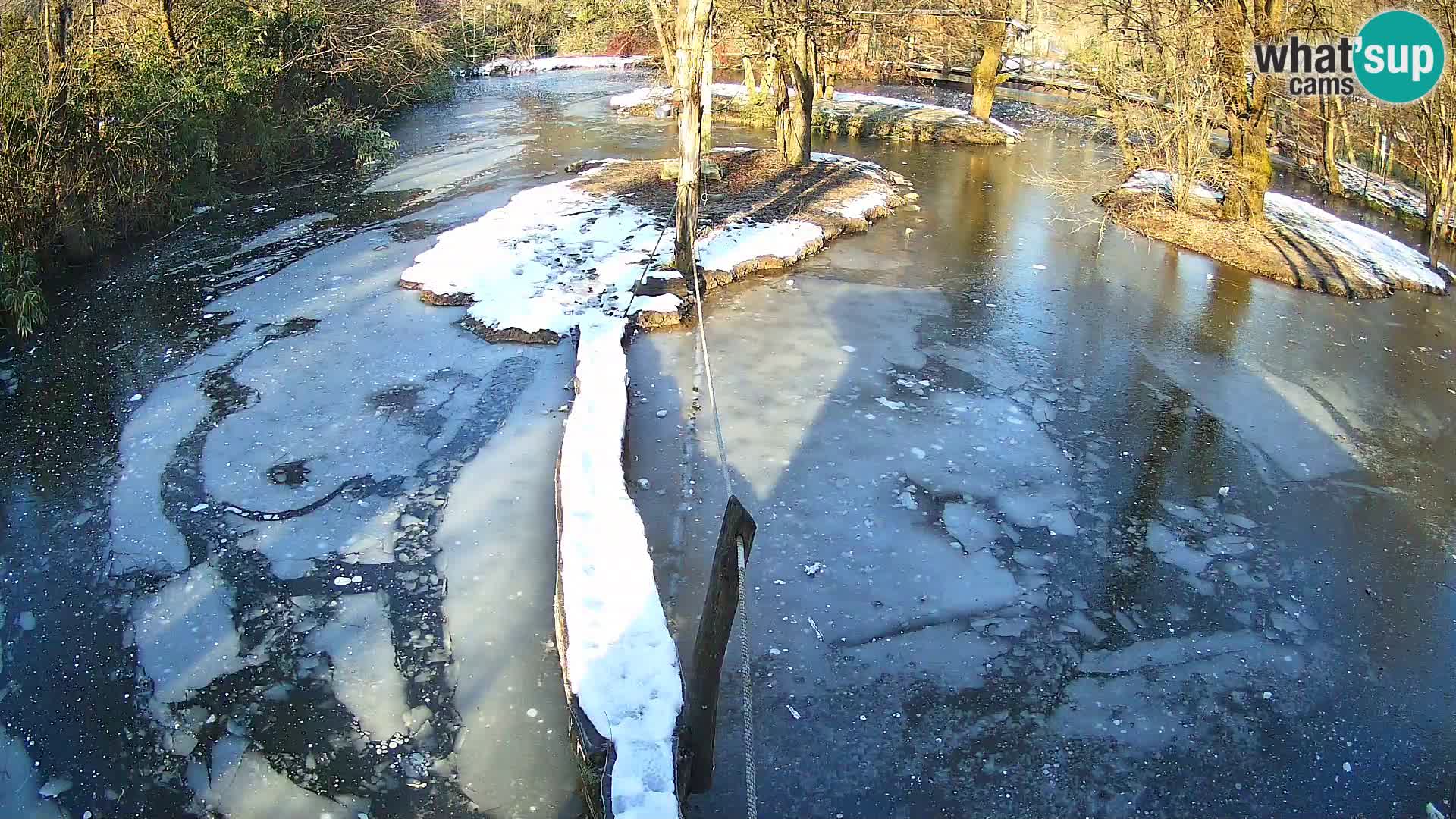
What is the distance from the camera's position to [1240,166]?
46.9ft

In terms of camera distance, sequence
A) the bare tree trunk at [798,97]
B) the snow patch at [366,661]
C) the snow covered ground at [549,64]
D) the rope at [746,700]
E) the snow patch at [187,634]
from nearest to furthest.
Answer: the rope at [746,700], the snow patch at [366,661], the snow patch at [187,634], the bare tree trunk at [798,97], the snow covered ground at [549,64]

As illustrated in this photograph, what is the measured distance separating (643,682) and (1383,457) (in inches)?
260

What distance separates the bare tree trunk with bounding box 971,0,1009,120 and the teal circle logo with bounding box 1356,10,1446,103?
9.65m

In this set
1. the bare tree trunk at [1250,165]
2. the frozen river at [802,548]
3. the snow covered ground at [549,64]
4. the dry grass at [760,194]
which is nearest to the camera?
the frozen river at [802,548]

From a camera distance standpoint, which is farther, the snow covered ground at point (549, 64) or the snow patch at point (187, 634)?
the snow covered ground at point (549, 64)

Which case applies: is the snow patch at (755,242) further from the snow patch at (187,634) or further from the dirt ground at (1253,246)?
the snow patch at (187,634)

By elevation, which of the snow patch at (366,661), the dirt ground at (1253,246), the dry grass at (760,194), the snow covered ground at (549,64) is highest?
the snow covered ground at (549,64)

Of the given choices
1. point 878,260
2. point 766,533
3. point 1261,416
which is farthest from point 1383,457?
point 878,260

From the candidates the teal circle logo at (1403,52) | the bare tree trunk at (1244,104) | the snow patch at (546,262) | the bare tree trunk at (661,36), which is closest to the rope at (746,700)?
the snow patch at (546,262)

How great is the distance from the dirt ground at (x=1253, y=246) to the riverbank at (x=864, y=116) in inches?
264

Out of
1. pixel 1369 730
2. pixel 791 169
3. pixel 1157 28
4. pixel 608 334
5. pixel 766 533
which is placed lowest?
pixel 1369 730

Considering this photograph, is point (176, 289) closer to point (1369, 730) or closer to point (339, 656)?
point (339, 656)

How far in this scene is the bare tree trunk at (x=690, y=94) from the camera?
10297mm

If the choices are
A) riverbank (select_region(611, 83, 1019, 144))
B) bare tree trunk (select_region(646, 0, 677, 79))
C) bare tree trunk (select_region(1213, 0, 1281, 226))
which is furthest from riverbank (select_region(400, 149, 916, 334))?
riverbank (select_region(611, 83, 1019, 144))
